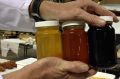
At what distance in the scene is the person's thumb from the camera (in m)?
0.66

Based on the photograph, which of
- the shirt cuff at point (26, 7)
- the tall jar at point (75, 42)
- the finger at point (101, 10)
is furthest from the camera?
the shirt cuff at point (26, 7)

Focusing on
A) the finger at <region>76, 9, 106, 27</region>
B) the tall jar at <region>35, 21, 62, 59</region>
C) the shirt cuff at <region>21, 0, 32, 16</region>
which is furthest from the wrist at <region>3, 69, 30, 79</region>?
the shirt cuff at <region>21, 0, 32, 16</region>

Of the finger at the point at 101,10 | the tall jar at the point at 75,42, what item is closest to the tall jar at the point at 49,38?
the tall jar at the point at 75,42

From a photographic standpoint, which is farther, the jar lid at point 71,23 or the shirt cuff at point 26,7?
the shirt cuff at point 26,7

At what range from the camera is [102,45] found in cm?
66

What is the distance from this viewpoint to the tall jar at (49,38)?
65cm

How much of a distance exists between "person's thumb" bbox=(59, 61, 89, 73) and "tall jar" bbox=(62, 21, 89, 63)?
0.03 feet

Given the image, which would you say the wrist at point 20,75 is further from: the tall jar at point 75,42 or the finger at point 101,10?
the finger at point 101,10

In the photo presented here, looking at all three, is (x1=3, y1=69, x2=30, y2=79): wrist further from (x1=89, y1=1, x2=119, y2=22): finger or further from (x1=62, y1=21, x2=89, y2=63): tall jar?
(x1=89, y1=1, x2=119, y2=22): finger

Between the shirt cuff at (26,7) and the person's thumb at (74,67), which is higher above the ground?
the shirt cuff at (26,7)

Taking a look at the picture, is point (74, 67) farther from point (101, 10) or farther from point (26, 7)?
point (26, 7)

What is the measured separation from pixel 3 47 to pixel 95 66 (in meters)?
2.59

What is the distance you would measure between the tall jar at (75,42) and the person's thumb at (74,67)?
1 centimetres

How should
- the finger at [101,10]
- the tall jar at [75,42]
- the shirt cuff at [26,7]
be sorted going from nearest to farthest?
the tall jar at [75,42], the finger at [101,10], the shirt cuff at [26,7]
